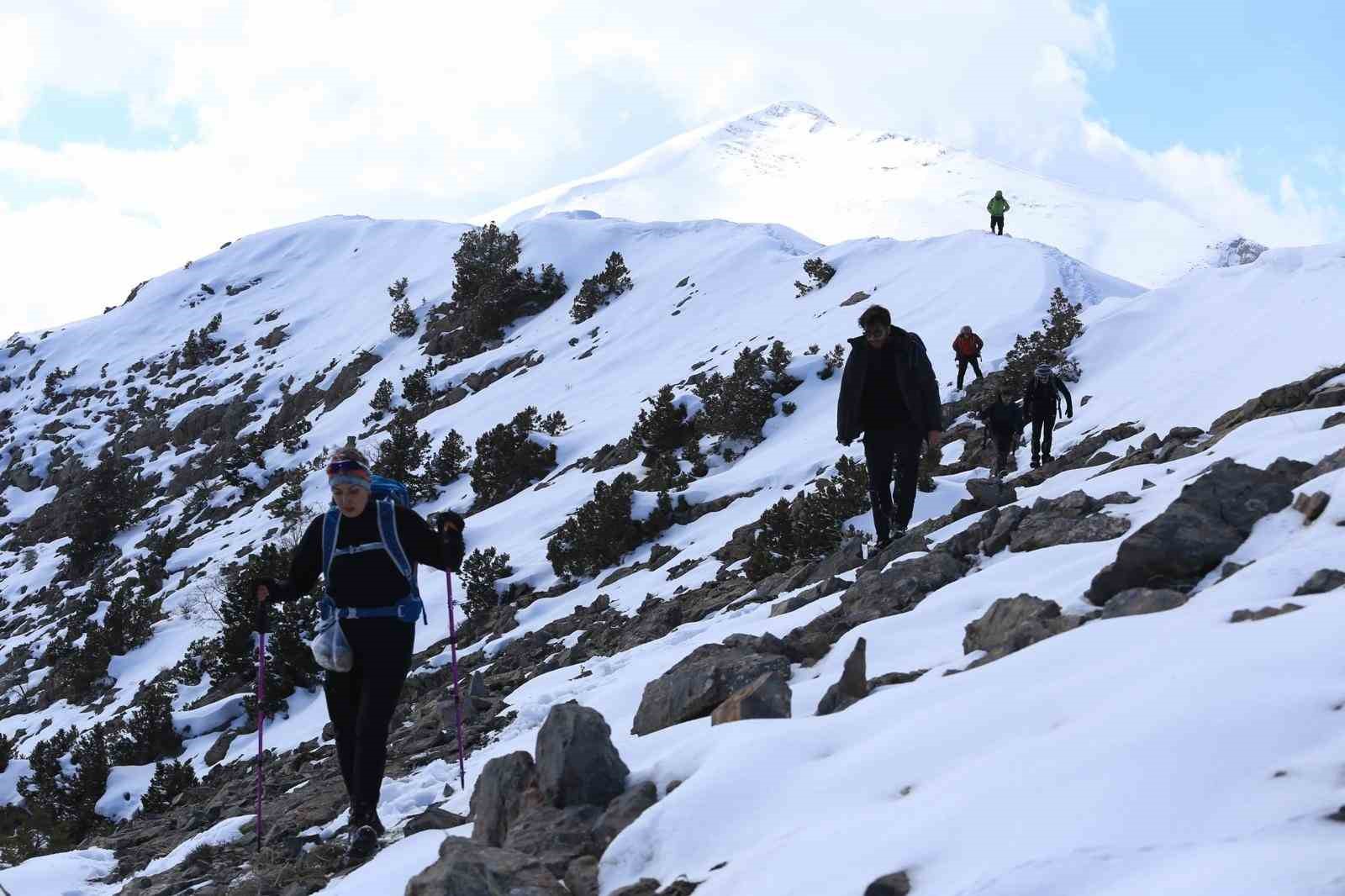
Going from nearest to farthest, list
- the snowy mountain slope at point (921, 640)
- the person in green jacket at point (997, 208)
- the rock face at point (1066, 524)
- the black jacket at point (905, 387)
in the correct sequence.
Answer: the snowy mountain slope at point (921, 640) < the rock face at point (1066, 524) < the black jacket at point (905, 387) < the person in green jacket at point (997, 208)

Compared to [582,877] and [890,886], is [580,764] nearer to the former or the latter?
[582,877]

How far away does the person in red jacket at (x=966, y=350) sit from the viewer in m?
15.6

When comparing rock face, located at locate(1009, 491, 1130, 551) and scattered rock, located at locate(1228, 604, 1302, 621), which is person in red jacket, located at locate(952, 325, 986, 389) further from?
scattered rock, located at locate(1228, 604, 1302, 621)

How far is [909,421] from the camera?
704cm

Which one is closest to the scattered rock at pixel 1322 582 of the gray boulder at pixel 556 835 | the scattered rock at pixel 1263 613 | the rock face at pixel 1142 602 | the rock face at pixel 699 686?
the scattered rock at pixel 1263 613

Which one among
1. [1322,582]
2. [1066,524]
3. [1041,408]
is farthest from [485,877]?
[1041,408]

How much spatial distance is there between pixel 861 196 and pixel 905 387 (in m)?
127

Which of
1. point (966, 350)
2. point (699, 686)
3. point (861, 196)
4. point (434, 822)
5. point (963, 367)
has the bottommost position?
point (434, 822)

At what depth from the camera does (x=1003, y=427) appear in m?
11.2

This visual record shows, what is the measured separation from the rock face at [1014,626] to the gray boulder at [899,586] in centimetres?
106

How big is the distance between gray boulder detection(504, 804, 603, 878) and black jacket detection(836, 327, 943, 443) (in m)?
3.80

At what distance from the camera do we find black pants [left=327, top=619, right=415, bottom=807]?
15.2 ft

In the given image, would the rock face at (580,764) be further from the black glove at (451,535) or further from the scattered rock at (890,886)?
the scattered rock at (890,886)

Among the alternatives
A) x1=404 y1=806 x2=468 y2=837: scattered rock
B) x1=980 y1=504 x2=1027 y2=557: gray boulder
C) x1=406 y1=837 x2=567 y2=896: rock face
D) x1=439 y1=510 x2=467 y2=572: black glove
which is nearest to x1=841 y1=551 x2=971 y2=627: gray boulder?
x1=980 y1=504 x2=1027 y2=557: gray boulder
